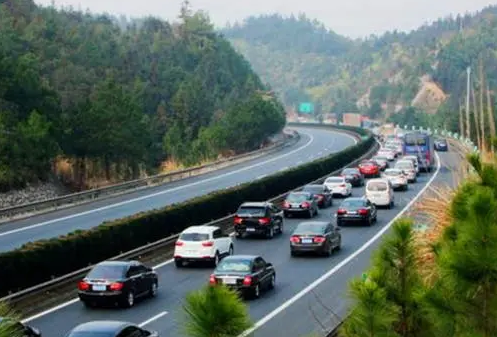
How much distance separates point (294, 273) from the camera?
32250 mm

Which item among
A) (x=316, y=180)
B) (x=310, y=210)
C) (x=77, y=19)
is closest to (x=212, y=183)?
(x=316, y=180)

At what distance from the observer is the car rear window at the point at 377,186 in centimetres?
5044

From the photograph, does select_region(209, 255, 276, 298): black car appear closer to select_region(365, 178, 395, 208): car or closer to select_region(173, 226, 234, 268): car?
select_region(173, 226, 234, 268): car

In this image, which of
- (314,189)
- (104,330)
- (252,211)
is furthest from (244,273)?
(314,189)

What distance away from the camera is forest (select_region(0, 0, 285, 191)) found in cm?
6675

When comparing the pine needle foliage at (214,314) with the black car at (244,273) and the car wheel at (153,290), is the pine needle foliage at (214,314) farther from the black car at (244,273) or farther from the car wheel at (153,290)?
the car wheel at (153,290)

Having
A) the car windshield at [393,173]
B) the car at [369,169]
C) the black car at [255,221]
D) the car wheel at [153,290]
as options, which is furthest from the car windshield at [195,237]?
the car at [369,169]

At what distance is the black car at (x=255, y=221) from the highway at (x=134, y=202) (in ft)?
22.1

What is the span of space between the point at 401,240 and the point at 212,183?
58.4 meters

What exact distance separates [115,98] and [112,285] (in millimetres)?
55506

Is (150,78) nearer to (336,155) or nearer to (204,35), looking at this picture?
(204,35)

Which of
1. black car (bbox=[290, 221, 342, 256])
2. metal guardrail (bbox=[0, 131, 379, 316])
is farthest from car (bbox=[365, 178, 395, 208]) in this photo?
metal guardrail (bbox=[0, 131, 379, 316])

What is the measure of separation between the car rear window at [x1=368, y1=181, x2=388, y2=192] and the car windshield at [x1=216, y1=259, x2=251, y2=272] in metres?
24.3

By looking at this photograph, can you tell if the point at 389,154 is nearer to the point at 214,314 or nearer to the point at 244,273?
the point at 244,273
